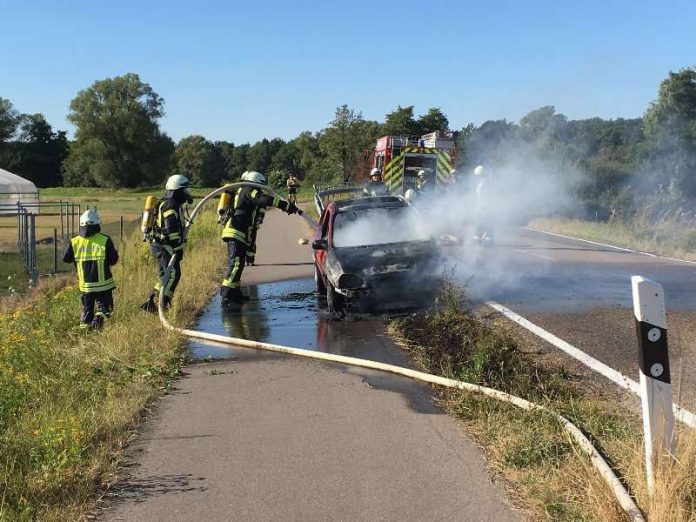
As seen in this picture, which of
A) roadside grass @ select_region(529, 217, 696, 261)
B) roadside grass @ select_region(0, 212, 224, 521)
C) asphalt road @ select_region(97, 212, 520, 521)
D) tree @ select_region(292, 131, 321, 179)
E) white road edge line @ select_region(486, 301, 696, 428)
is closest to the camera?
asphalt road @ select_region(97, 212, 520, 521)

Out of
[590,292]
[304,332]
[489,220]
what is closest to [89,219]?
[304,332]

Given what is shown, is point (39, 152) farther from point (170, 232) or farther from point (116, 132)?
point (170, 232)

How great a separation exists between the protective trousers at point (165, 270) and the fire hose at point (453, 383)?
7cm

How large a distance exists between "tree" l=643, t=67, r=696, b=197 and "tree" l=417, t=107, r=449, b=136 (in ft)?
103

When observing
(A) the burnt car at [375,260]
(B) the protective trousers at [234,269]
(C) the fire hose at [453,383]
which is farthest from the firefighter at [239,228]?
(A) the burnt car at [375,260]

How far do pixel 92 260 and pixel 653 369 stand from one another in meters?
6.71

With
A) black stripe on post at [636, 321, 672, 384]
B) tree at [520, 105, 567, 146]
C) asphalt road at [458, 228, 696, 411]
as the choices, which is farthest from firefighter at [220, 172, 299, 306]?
tree at [520, 105, 567, 146]

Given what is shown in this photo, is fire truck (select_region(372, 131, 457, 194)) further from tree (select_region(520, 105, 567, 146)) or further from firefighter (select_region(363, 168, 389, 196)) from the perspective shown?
firefighter (select_region(363, 168, 389, 196))

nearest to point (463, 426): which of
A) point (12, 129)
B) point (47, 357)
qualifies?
point (47, 357)

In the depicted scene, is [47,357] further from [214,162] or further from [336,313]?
[214,162]

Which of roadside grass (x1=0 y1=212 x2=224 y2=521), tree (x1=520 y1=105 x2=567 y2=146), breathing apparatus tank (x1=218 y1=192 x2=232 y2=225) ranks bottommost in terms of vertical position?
roadside grass (x1=0 y1=212 x2=224 y2=521)

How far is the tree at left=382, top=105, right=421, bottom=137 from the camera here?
52344mm

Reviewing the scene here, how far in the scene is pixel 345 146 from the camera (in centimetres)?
4738

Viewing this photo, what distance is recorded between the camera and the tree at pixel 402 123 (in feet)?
172
